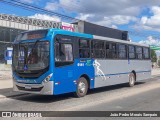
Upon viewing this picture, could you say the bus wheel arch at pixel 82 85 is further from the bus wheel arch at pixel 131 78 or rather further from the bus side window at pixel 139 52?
the bus side window at pixel 139 52

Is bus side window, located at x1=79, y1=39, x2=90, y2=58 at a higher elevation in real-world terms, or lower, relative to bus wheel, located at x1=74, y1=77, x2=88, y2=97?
higher

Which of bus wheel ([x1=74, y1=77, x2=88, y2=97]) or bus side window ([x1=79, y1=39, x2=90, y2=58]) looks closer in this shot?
bus wheel ([x1=74, y1=77, x2=88, y2=97])

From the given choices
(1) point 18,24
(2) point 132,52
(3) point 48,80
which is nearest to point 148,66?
(2) point 132,52

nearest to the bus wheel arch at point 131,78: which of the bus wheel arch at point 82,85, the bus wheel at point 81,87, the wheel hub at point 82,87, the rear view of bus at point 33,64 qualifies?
the bus wheel arch at point 82,85

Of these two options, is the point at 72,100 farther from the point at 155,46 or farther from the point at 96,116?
the point at 155,46

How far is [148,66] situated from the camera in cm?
2339

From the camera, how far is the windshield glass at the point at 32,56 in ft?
42.0

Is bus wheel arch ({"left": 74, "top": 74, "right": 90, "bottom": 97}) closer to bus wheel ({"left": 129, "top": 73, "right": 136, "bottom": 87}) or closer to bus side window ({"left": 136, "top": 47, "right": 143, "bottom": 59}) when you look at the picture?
bus wheel ({"left": 129, "top": 73, "right": 136, "bottom": 87})

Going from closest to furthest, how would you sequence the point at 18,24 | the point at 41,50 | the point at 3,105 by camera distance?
the point at 3,105 < the point at 41,50 < the point at 18,24

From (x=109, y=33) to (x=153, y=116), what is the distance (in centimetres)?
4932

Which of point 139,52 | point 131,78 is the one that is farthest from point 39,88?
point 139,52

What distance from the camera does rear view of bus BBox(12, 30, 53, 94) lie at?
12.7 m

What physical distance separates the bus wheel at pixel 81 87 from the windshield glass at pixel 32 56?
234cm

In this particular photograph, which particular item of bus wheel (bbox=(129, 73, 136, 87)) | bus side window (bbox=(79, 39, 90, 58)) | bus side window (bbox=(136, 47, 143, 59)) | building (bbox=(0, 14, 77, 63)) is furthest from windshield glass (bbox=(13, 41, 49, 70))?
building (bbox=(0, 14, 77, 63))
